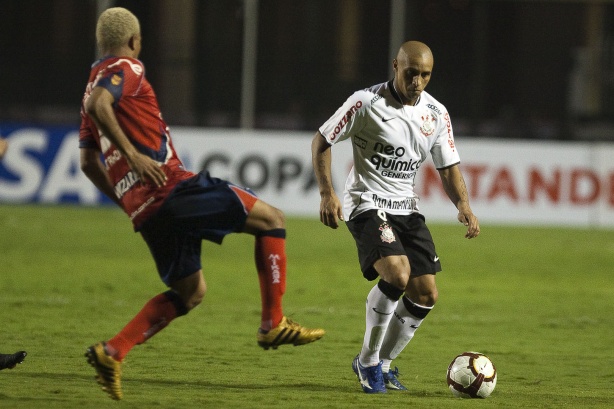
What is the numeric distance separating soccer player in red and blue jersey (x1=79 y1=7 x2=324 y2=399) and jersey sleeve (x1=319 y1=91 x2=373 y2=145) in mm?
818

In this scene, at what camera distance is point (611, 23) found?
20016 millimetres

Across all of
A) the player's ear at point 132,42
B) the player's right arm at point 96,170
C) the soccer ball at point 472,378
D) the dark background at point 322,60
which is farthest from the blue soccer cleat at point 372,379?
the dark background at point 322,60

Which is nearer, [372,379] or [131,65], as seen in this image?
[131,65]

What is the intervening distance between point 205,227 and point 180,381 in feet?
4.06

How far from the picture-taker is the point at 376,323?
6410mm

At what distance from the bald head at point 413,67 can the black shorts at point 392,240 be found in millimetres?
776

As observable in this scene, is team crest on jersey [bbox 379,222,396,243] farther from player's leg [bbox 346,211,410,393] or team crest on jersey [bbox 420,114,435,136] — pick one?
Answer: team crest on jersey [bbox 420,114,435,136]

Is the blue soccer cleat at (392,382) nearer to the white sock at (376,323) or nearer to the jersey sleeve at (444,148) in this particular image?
the white sock at (376,323)

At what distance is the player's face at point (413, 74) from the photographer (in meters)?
6.38

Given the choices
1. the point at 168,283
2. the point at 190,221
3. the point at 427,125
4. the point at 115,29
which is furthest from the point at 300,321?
the point at 115,29

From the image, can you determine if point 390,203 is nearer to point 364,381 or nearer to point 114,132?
point 364,381

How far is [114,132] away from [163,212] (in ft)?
1.78

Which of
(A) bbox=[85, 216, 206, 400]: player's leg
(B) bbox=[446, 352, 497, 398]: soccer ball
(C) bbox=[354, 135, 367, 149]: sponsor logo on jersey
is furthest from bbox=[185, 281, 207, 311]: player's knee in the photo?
(B) bbox=[446, 352, 497, 398]: soccer ball

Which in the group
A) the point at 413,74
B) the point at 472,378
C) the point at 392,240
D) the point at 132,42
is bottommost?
the point at 472,378
